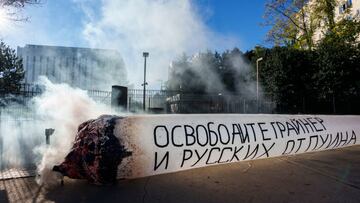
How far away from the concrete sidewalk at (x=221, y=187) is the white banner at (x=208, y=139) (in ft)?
0.80

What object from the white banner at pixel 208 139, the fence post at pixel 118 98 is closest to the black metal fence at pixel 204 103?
the fence post at pixel 118 98

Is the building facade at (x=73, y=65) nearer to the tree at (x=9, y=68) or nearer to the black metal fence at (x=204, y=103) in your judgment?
the tree at (x=9, y=68)

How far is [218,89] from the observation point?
1118 inches

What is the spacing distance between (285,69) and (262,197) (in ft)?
45.9

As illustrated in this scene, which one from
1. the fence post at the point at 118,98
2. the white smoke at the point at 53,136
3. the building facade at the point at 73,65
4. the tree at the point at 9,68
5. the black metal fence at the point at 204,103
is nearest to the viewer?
the white smoke at the point at 53,136

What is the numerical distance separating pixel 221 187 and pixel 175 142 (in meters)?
1.04

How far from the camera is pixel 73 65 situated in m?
30.2

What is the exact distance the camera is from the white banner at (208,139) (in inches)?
150

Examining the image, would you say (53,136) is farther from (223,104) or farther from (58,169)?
A: (223,104)

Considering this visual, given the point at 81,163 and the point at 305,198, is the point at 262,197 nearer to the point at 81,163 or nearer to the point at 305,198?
the point at 305,198

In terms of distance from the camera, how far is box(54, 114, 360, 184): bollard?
3629 mm

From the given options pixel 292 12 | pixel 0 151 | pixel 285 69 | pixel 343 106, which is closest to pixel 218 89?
pixel 292 12

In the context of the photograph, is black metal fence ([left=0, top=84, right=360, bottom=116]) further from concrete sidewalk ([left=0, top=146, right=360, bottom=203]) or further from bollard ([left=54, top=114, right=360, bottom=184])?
concrete sidewalk ([left=0, top=146, right=360, bottom=203])

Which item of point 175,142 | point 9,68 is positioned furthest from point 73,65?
point 175,142
